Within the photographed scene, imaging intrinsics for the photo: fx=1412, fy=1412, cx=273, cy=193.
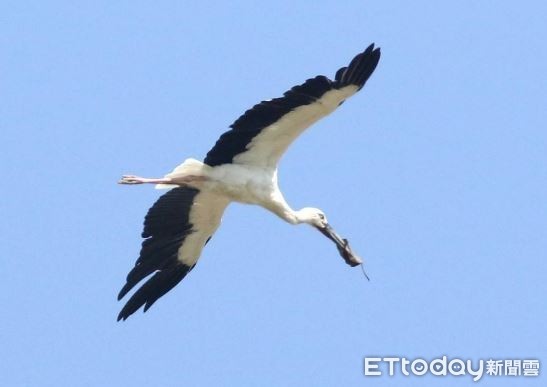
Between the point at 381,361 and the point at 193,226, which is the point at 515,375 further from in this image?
the point at 193,226

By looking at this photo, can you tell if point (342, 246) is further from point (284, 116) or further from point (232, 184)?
A: point (284, 116)

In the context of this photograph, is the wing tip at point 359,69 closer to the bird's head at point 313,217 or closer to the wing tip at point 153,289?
the bird's head at point 313,217

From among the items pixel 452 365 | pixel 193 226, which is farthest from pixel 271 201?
pixel 452 365

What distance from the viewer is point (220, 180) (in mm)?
14445

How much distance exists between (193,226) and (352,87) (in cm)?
311

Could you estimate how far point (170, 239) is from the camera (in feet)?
50.6

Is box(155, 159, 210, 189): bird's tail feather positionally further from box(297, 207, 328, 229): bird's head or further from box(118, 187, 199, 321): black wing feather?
box(297, 207, 328, 229): bird's head

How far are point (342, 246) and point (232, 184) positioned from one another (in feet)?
5.01

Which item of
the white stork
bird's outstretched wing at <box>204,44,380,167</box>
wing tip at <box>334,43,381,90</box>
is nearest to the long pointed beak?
the white stork

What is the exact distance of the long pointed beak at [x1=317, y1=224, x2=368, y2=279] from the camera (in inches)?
595

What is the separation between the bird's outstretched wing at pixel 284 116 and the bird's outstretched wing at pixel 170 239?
0.91m

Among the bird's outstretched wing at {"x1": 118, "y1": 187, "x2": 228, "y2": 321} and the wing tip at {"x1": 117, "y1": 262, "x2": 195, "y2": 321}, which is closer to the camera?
the bird's outstretched wing at {"x1": 118, "y1": 187, "x2": 228, "y2": 321}

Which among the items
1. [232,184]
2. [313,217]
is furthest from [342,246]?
[232,184]

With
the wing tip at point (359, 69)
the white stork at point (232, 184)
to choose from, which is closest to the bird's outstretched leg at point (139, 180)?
the white stork at point (232, 184)
